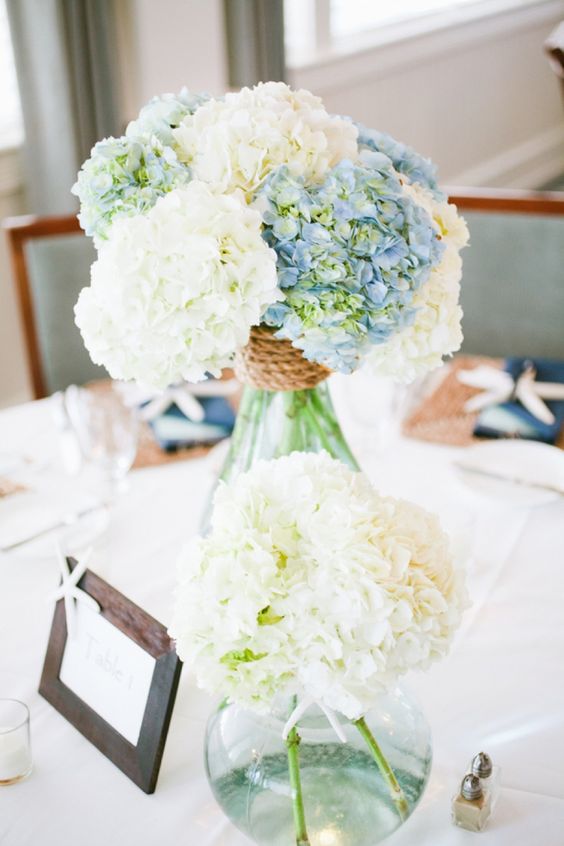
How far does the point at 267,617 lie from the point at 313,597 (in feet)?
0.13

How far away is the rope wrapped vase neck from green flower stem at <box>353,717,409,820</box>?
15.8 inches

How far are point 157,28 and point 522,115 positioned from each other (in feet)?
11.2

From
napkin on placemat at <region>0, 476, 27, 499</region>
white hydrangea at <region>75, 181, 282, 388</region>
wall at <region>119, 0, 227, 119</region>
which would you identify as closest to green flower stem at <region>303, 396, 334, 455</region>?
white hydrangea at <region>75, 181, 282, 388</region>

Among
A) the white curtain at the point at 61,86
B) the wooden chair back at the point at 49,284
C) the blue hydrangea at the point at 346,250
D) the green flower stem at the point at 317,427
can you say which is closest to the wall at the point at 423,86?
the white curtain at the point at 61,86

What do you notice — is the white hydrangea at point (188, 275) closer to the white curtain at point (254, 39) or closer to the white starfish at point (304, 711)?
the white starfish at point (304, 711)

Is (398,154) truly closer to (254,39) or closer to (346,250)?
(346,250)

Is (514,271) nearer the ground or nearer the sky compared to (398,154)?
nearer the ground

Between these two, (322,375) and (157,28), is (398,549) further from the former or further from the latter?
(157,28)

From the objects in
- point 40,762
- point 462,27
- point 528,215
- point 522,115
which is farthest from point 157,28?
point 522,115

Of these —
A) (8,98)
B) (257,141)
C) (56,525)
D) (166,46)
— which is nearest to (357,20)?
(166,46)

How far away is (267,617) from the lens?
70cm

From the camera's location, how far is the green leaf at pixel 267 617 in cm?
69

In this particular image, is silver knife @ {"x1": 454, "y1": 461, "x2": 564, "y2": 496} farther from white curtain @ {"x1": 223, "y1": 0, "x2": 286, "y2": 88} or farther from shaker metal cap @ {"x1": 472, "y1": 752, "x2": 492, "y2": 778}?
white curtain @ {"x1": 223, "y1": 0, "x2": 286, "y2": 88}

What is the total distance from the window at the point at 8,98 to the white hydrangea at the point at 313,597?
8.03ft
